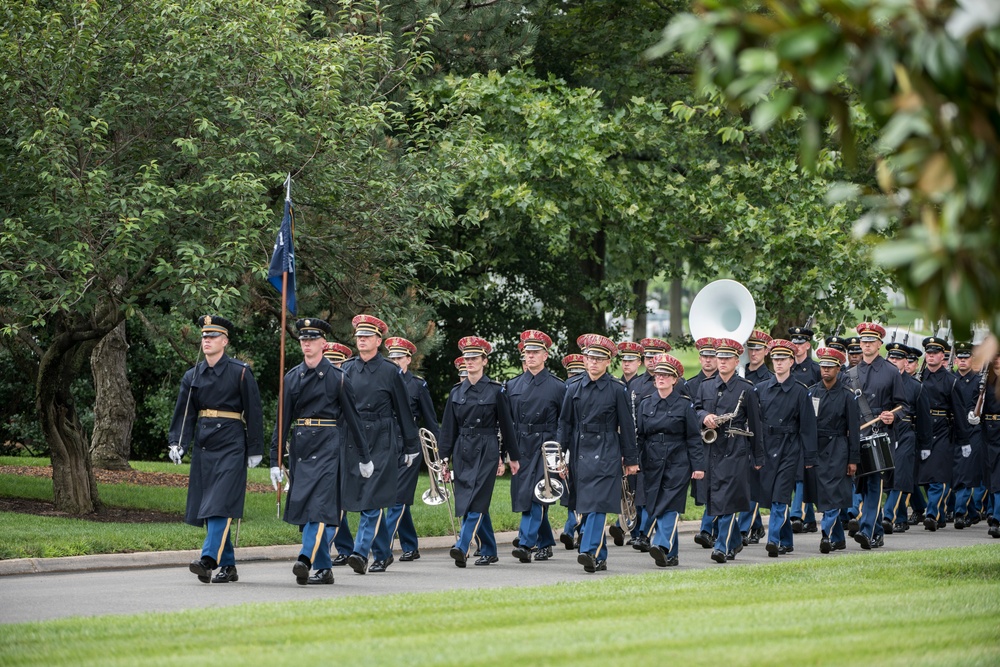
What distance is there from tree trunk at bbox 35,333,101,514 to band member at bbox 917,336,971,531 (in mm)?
10444

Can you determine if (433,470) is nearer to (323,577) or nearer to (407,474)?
(407,474)

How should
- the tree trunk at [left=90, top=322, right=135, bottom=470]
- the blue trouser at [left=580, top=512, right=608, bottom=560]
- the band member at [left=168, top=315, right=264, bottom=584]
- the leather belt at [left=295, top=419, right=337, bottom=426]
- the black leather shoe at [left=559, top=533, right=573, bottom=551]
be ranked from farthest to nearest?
1. the tree trunk at [left=90, top=322, right=135, bottom=470]
2. the black leather shoe at [left=559, top=533, right=573, bottom=551]
3. the blue trouser at [left=580, top=512, right=608, bottom=560]
4. the leather belt at [left=295, top=419, right=337, bottom=426]
5. the band member at [left=168, top=315, right=264, bottom=584]

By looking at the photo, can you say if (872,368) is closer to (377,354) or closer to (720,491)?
(720,491)

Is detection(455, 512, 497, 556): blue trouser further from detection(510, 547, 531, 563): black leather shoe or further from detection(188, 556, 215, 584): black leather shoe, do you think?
detection(188, 556, 215, 584): black leather shoe

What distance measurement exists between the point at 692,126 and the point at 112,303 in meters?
11.1

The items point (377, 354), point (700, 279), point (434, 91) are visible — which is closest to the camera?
point (377, 354)

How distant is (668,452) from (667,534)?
0.87 metres

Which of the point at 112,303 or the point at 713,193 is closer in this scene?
the point at 112,303

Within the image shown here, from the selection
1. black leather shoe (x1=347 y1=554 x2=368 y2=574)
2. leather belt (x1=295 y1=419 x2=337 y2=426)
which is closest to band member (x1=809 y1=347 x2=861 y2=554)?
black leather shoe (x1=347 y1=554 x2=368 y2=574)

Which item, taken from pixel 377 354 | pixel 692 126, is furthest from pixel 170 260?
pixel 692 126

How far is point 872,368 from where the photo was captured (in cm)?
1722

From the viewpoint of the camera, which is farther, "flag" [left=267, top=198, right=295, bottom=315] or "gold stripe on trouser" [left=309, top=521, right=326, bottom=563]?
"flag" [left=267, top=198, right=295, bottom=315]

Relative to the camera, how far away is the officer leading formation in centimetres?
1209

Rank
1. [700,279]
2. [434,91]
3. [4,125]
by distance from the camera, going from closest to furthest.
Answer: [4,125]
[434,91]
[700,279]
